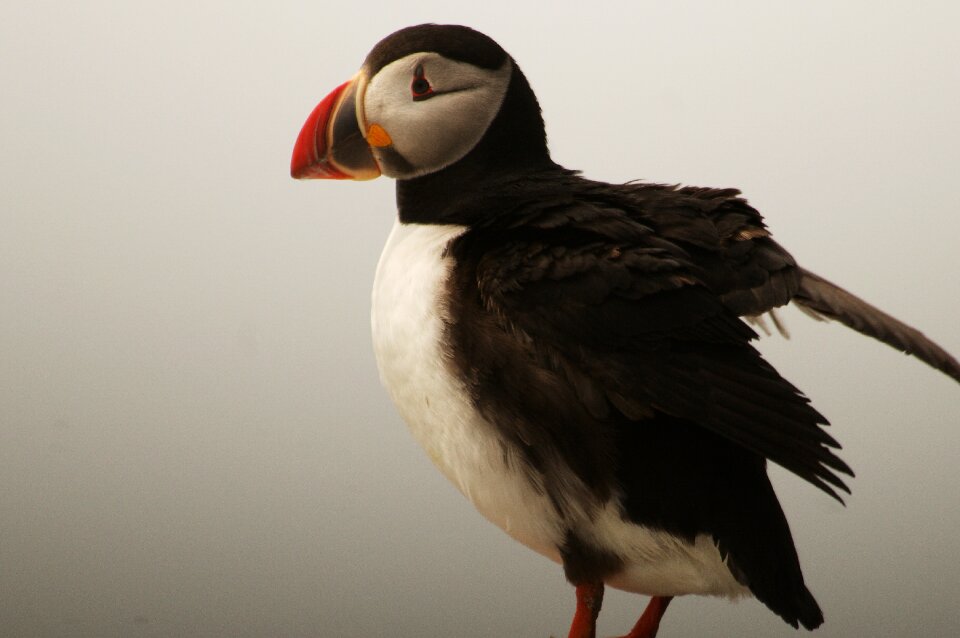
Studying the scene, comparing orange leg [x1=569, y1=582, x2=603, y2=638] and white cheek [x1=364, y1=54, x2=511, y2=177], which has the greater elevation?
white cheek [x1=364, y1=54, x2=511, y2=177]

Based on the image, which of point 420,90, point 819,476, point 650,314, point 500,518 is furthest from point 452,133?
point 819,476

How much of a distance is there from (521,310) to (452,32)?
0.49 metres

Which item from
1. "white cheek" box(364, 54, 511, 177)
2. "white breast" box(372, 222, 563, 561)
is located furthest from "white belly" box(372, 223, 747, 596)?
"white cheek" box(364, 54, 511, 177)

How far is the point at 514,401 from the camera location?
1.49 metres

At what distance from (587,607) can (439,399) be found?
0.37 m

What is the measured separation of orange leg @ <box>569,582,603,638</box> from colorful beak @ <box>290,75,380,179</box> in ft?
2.31

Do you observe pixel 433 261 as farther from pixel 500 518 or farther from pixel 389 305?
pixel 500 518

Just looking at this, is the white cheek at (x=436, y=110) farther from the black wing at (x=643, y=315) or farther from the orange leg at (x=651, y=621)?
the orange leg at (x=651, y=621)

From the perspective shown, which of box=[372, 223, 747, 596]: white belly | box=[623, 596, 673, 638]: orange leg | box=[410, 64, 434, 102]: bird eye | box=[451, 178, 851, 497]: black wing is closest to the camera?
box=[451, 178, 851, 497]: black wing

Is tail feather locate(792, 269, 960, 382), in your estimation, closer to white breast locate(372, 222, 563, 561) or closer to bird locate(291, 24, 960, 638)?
bird locate(291, 24, 960, 638)

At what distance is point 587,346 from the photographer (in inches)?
56.3

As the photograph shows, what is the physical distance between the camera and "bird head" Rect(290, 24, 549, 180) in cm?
167

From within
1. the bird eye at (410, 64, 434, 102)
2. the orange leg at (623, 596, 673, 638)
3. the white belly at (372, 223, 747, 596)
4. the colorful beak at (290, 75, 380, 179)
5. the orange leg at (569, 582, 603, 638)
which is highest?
the bird eye at (410, 64, 434, 102)

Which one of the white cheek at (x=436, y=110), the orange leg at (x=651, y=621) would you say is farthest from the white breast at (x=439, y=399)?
the orange leg at (x=651, y=621)
